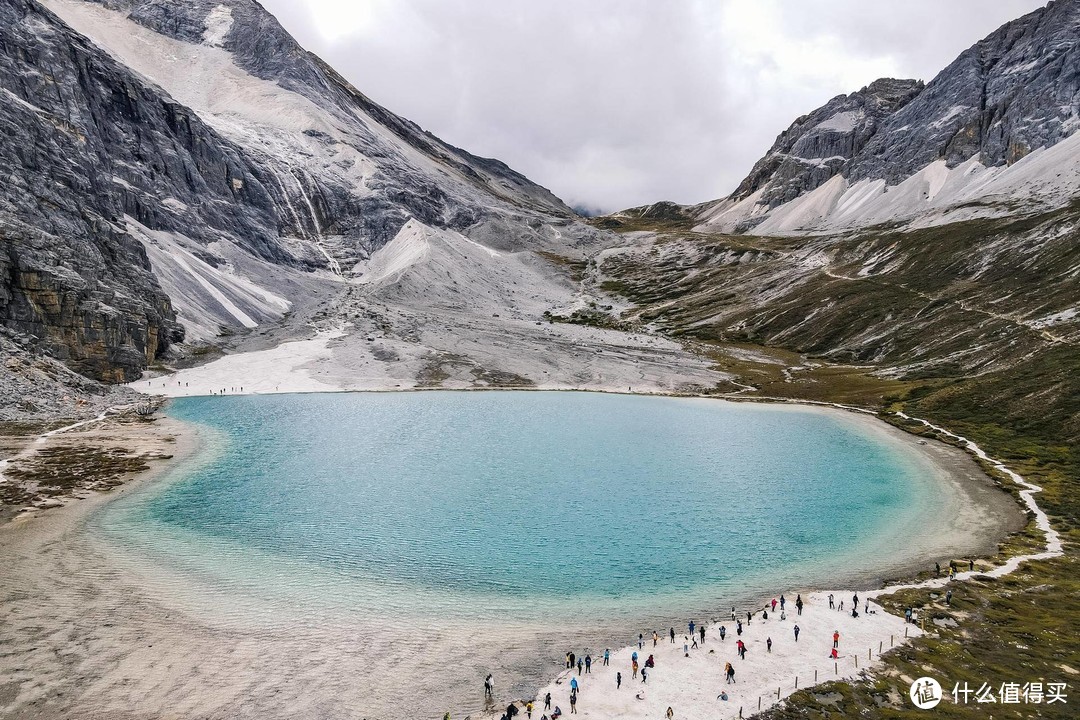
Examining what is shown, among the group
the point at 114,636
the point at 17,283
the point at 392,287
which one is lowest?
the point at 114,636

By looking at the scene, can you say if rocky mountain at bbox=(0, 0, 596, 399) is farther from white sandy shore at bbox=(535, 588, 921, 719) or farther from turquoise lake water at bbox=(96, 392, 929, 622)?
white sandy shore at bbox=(535, 588, 921, 719)

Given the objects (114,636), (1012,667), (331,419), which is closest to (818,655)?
(1012,667)

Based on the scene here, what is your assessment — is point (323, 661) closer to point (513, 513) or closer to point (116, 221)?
point (513, 513)

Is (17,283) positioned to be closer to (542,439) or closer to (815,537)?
(542,439)

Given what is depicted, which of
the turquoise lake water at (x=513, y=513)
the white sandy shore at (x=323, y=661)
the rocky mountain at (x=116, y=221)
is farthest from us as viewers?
→ the rocky mountain at (x=116, y=221)

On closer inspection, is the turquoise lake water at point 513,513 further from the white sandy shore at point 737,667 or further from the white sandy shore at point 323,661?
the white sandy shore at point 737,667

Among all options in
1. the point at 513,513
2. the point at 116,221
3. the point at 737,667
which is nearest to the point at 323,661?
the point at 737,667

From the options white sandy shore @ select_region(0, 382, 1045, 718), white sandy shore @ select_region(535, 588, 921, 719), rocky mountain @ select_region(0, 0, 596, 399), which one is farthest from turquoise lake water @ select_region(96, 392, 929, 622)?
rocky mountain @ select_region(0, 0, 596, 399)

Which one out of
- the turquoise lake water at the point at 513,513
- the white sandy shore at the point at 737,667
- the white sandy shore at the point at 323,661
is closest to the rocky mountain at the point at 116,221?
the turquoise lake water at the point at 513,513
